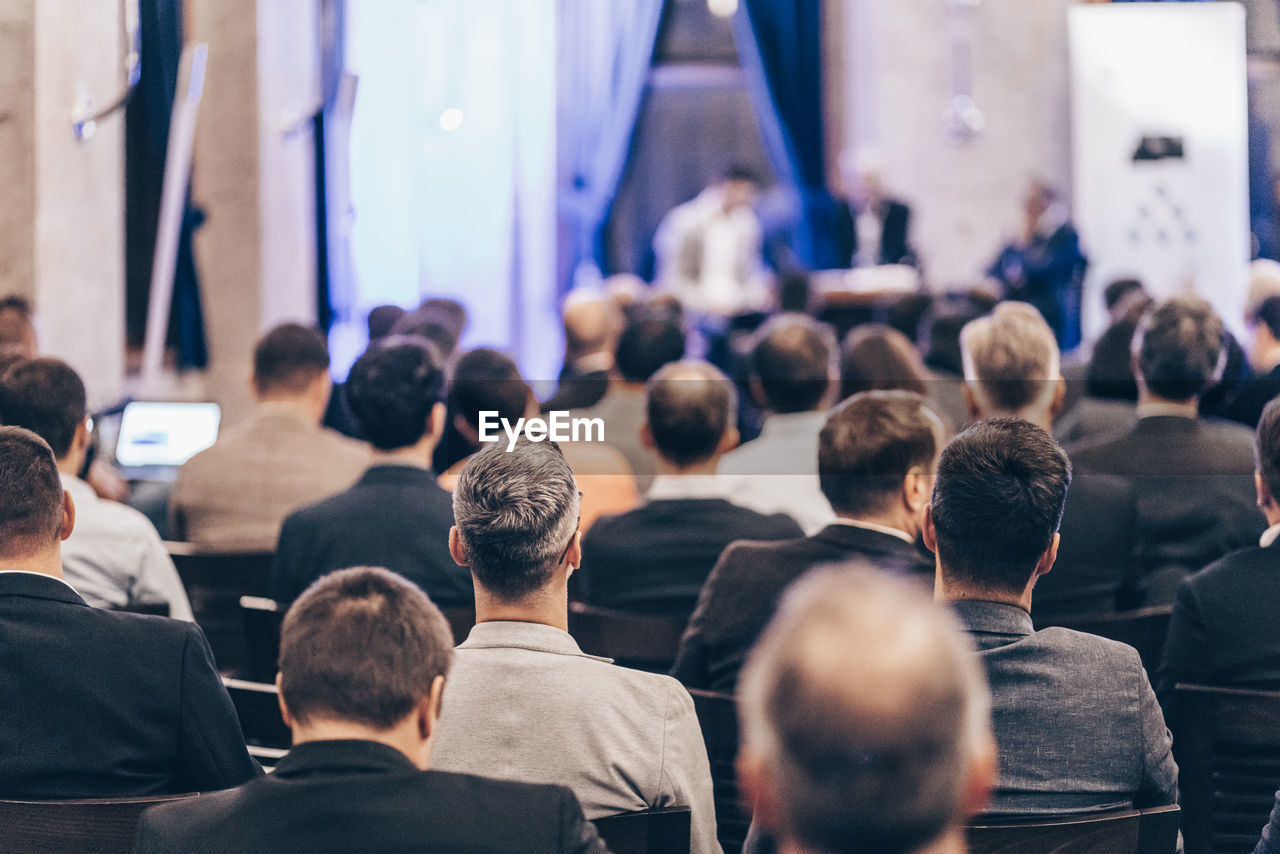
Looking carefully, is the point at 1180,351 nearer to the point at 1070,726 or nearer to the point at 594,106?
the point at 1070,726

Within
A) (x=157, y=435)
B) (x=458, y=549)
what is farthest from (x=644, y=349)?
(x=458, y=549)

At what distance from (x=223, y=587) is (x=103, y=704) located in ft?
3.65

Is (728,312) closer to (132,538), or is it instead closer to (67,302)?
(67,302)

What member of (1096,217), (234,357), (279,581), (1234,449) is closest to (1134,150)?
(1096,217)

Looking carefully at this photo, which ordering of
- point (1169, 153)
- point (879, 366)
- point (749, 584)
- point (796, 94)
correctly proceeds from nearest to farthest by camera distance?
1. point (749, 584)
2. point (879, 366)
3. point (1169, 153)
4. point (796, 94)

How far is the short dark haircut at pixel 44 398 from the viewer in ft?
8.50

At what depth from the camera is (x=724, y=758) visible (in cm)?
190

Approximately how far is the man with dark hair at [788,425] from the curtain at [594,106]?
613 centimetres

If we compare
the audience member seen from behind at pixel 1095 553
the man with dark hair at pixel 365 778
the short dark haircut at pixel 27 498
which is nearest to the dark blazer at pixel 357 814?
the man with dark hair at pixel 365 778

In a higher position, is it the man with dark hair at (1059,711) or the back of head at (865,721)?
the back of head at (865,721)

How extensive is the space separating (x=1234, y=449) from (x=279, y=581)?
6.49 ft

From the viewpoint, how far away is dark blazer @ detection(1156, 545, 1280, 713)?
2.12m

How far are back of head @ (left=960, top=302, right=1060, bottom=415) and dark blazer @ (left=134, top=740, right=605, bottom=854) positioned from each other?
2172 mm

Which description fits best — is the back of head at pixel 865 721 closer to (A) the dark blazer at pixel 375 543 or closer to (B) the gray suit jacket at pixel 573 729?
(B) the gray suit jacket at pixel 573 729
